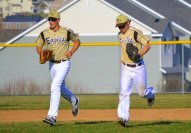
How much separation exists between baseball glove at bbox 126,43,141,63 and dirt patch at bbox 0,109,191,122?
2167 millimetres

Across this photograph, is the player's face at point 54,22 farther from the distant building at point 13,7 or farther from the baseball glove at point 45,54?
the distant building at point 13,7

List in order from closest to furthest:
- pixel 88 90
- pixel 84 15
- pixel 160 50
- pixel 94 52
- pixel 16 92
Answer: pixel 16 92, pixel 88 90, pixel 94 52, pixel 160 50, pixel 84 15

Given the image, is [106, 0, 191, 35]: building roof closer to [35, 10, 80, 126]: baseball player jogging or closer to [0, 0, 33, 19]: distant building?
[35, 10, 80, 126]: baseball player jogging

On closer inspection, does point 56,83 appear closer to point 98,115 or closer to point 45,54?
point 45,54

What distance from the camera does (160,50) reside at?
3106 centimetres

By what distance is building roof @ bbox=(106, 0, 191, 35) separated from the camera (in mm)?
41469

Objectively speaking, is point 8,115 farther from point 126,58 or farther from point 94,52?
point 94,52

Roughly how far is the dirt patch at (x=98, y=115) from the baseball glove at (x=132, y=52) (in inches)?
85.3

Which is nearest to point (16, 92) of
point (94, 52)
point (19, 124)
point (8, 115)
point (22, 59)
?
point (22, 59)

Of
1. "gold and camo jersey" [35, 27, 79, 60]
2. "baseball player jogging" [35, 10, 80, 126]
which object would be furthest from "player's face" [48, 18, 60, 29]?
"gold and camo jersey" [35, 27, 79, 60]

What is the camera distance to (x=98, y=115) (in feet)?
47.6

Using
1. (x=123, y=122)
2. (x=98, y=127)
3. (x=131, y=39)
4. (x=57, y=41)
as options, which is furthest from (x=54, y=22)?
(x=123, y=122)

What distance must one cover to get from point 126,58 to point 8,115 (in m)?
3.97

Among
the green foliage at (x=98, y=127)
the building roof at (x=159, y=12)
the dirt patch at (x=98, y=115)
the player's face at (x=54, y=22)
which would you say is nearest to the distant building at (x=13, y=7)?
the building roof at (x=159, y=12)
